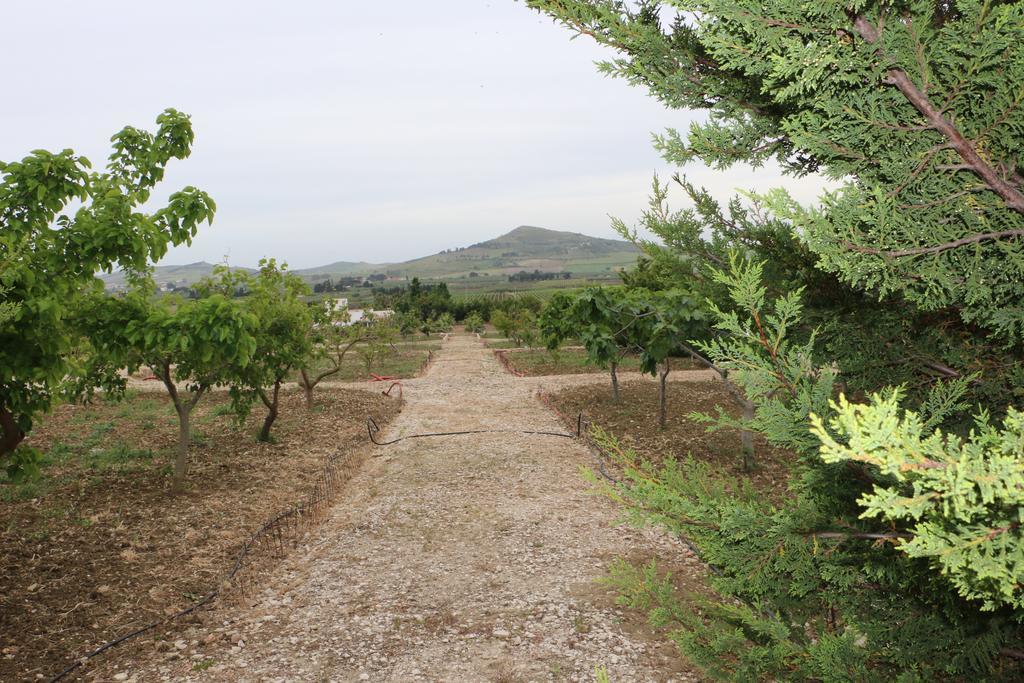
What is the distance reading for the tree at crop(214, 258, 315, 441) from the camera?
12.3 metres

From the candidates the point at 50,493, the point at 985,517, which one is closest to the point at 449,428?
the point at 50,493

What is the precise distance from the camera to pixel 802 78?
2742 millimetres

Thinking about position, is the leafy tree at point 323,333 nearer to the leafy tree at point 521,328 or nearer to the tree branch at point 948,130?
the tree branch at point 948,130

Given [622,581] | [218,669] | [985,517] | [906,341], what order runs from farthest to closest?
[218,669] → [906,341] → [622,581] → [985,517]

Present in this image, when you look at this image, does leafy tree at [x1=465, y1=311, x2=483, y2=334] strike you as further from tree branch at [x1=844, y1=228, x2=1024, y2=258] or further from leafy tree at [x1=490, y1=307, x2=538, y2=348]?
tree branch at [x1=844, y1=228, x2=1024, y2=258]

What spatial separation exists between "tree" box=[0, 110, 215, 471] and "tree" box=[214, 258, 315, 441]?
5.42 meters

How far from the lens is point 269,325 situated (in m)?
13.1

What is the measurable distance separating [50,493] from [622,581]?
1142 cm

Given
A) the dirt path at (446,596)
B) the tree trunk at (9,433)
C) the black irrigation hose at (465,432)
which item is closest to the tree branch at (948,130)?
the dirt path at (446,596)

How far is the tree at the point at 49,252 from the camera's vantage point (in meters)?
5.14

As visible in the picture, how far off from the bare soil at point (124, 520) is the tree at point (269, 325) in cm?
161

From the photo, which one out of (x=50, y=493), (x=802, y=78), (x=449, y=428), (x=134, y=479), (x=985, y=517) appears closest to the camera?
(x=985, y=517)

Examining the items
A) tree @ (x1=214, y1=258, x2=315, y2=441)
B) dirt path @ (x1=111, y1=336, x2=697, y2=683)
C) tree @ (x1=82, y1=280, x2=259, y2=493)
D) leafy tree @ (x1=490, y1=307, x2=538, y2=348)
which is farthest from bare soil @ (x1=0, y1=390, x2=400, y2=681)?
leafy tree @ (x1=490, y1=307, x2=538, y2=348)

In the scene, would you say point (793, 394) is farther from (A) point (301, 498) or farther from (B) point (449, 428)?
(B) point (449, 428)
